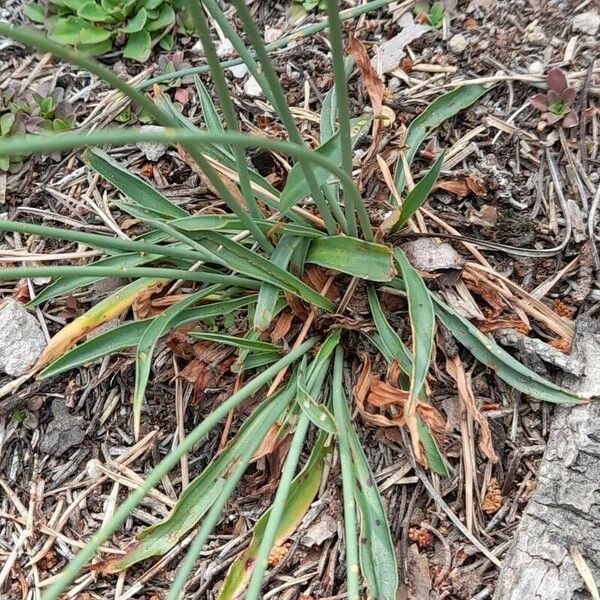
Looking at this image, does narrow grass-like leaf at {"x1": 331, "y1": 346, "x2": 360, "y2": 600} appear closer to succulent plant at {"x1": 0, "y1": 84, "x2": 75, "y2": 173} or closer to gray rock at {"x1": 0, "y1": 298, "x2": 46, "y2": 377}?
gray rock at {"x1": 0, "y1": 298, "x2": 46, "y2": 377}

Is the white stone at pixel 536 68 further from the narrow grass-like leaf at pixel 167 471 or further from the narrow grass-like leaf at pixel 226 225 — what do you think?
the narrow grass-like leaf at pixel 167 471

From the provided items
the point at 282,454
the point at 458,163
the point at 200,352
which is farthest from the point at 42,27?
the point at 282,454

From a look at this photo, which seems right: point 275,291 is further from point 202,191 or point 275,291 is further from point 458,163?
point 458,163

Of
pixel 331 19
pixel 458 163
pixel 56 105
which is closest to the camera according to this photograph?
pixel 331 19

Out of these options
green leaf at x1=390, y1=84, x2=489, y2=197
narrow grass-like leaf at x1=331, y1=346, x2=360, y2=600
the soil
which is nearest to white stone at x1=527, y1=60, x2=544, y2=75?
the soil

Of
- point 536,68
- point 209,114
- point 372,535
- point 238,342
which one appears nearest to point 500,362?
point 372,535

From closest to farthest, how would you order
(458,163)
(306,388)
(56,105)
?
1. (306,388)
2. (458,163)
3. (56,105)

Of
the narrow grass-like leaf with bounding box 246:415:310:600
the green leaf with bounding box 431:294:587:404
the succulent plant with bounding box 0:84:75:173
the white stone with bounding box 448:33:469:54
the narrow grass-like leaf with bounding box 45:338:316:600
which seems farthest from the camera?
the succulent plant with bounding box 0:84:75:173
